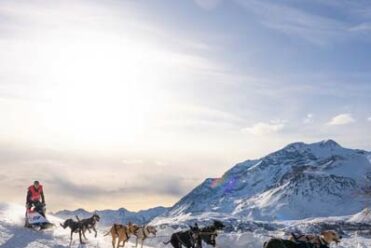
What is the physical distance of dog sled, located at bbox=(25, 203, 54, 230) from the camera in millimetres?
35875

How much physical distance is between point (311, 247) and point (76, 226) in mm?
14471

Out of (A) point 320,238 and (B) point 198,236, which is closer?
(A) point 320,238

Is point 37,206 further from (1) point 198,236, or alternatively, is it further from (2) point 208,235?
(2) point 208,235

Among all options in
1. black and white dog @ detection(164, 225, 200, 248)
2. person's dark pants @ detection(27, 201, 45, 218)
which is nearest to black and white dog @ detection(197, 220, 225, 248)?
black and white dog @ detection(164, 225, 200, 248)

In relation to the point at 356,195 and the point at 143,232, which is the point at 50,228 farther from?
the point at 356,195

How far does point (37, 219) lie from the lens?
3600cm

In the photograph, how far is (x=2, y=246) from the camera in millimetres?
28781

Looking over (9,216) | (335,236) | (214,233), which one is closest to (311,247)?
(335,236)

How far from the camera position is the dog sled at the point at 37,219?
35.9 m

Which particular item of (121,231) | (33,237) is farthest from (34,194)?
(121,231)

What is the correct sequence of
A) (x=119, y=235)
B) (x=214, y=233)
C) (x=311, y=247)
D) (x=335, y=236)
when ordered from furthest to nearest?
(x=119, y=235), (x=214, y=233), (x=335, y=236), (x=311, y=247)

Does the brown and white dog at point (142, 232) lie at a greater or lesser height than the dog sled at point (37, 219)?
lesser

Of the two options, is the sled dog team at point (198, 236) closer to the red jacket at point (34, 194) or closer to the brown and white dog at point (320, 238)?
the brown and white dog at point (320, 238)

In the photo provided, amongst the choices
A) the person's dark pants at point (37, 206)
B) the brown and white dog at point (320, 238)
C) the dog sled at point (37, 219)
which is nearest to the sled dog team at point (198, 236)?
the brown and white dog at point (320, 238)
